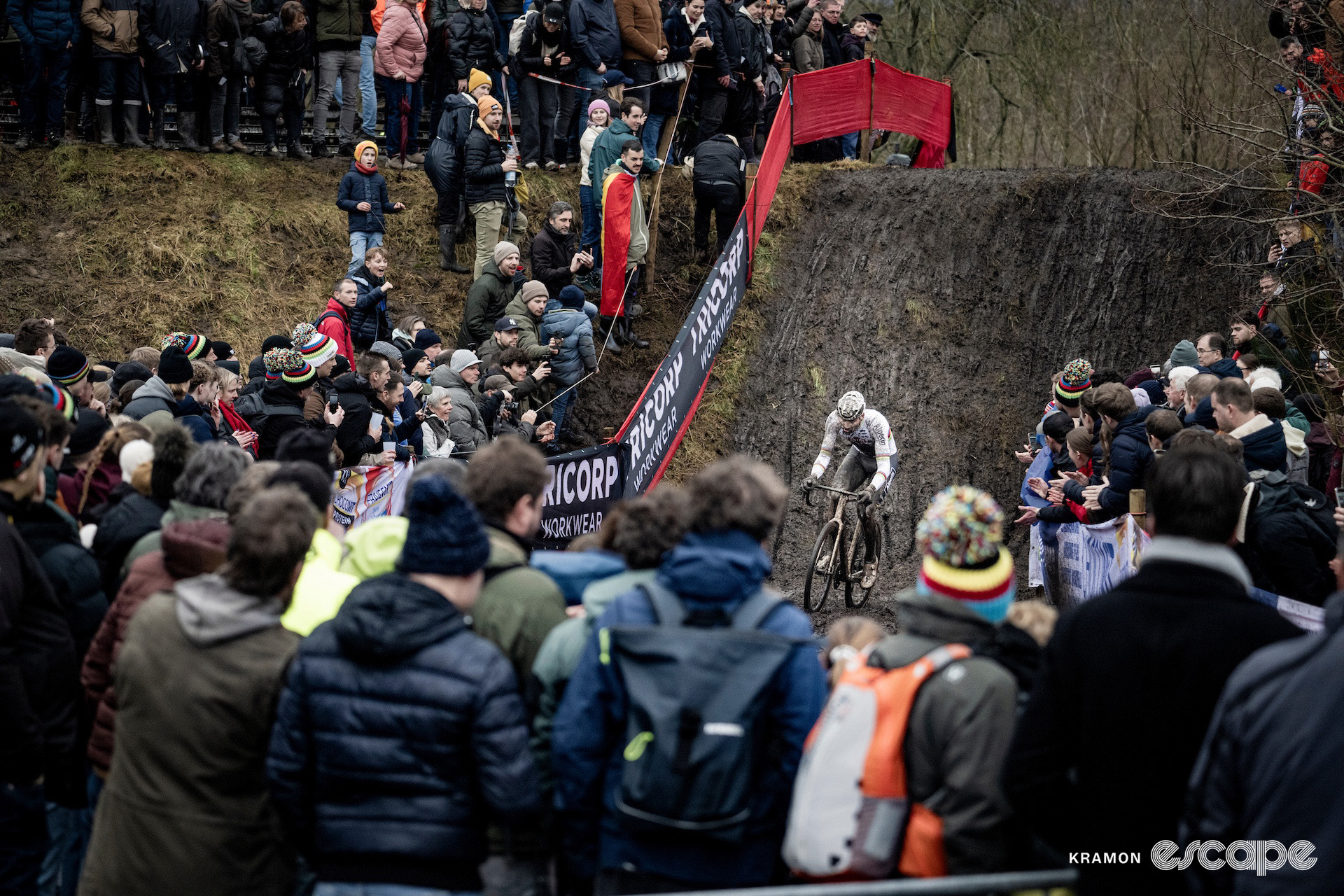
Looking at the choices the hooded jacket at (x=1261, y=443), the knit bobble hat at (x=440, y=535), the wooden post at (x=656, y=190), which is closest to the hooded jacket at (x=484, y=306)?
the wooden post at (x=656, y=190)

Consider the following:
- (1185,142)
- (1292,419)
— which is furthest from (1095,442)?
(1185,142)

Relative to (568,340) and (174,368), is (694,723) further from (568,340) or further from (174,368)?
(568,340)

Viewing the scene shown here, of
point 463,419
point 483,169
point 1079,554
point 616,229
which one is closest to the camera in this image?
point 1079,554

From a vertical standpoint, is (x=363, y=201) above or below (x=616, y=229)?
above

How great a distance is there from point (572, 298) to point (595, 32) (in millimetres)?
4712

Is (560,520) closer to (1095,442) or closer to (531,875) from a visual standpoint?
(1095,442)

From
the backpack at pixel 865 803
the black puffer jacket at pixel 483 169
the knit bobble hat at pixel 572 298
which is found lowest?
the backpack at pixel 865 803

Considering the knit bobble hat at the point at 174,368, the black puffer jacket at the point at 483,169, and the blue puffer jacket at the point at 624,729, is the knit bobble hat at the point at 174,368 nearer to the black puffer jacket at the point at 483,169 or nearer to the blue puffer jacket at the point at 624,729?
the blue puffer jacket at the point at 624,729

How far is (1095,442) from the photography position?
10398mm

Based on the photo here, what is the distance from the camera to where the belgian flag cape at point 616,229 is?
14.5 metres

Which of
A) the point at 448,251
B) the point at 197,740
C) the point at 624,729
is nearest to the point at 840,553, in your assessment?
the point at 448,251

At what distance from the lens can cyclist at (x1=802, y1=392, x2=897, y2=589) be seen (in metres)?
11.6

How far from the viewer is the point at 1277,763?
9.14ft

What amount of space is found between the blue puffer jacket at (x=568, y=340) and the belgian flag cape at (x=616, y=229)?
78.7 inches
